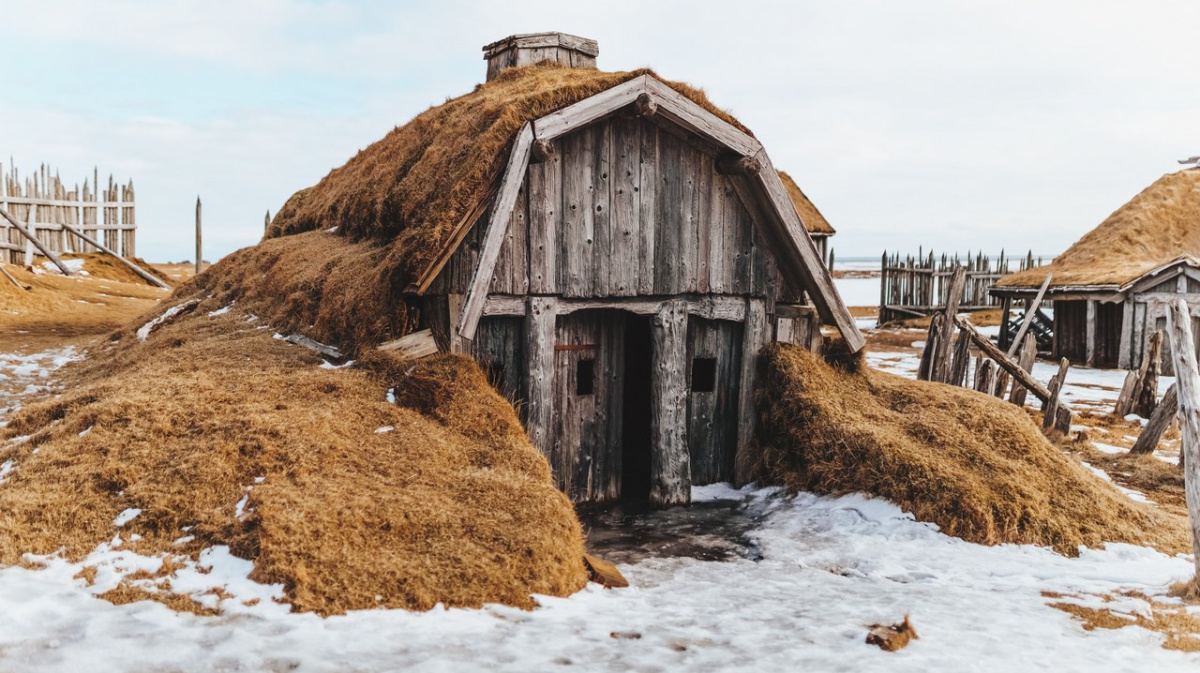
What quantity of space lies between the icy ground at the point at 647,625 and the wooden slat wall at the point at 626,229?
364cm

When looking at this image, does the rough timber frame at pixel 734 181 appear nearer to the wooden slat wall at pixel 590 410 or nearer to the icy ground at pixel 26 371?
the wooden slat wall at pixel 590 410

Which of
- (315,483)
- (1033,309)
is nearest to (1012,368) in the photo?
(1033,309)

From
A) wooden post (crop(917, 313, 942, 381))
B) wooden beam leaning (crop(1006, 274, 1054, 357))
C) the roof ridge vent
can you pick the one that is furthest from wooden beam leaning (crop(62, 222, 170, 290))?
wooden beam leaning (crop(1006, 274, 1054, 357))

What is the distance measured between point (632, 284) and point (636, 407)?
9.24 ft

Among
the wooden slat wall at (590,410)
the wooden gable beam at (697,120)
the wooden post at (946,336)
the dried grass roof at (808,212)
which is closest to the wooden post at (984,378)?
the wooden post at (946,336)

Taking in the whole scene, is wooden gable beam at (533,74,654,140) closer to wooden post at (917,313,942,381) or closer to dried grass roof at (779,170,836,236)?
wooden post at (917,313,942,381)

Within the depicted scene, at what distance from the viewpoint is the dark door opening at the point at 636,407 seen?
12117 millimetres

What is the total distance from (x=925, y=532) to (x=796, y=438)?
7.07 ft

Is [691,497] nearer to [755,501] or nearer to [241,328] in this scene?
[755,501]

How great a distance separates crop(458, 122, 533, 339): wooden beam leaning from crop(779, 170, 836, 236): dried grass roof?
19.1 m

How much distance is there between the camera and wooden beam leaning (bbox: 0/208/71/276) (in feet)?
93.1

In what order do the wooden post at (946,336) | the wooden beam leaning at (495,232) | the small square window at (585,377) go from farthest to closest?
the wooden post at (946,336) < the small square window at (585,377) < the wooden beam leaning at (495,232)

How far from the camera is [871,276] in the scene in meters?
103

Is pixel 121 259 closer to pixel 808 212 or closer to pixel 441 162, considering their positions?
pixel 808 212
